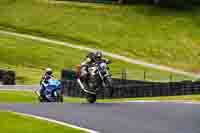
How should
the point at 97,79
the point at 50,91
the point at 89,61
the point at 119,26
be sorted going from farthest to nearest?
1. the point at 119,26
2. the point at 50,91
3. the point at 89,61
4. the point at 97,79

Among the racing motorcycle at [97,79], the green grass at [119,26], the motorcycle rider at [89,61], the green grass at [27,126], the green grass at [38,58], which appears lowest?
the green grass at [27,126]

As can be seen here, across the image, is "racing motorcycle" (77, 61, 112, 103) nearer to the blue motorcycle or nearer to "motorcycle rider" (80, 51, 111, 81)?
"motorcycle rider" (80, 51, 111, 81)

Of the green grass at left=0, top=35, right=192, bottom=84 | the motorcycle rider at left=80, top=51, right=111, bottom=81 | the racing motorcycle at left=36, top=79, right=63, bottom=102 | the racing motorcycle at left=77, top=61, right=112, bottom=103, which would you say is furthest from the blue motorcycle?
the green grass at left=0, top=35, right=192, bottom=84

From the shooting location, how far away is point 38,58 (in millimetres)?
68125

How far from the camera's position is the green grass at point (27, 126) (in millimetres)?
14914

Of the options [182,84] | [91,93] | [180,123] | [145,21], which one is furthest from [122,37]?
[180,123]

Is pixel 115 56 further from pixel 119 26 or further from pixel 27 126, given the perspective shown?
pixel 27 126

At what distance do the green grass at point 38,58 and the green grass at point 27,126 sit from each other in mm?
41403

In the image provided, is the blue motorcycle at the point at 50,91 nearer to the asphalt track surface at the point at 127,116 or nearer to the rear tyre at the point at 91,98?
the rear tyre at the point at 91,98

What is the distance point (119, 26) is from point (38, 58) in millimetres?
17376

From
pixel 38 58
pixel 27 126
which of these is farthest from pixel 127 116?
pixel 38 58

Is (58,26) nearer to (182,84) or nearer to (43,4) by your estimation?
(43,4)

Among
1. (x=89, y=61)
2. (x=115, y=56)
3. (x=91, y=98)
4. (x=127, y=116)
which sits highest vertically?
(x=115, y=56)

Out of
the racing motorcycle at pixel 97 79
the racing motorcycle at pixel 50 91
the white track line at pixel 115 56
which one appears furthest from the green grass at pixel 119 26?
the racing motorcycle at pixel 97 79
